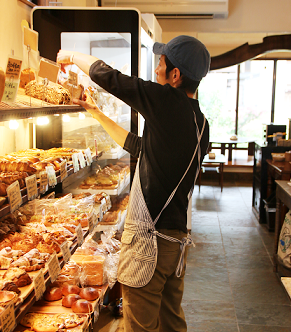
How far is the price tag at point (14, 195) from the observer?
53.3 inches

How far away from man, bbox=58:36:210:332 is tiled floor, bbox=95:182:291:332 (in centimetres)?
94

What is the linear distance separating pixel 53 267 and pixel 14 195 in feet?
1.42

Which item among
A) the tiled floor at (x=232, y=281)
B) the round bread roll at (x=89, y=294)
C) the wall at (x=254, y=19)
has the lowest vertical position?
the tiled floor at (x=232, y=281)

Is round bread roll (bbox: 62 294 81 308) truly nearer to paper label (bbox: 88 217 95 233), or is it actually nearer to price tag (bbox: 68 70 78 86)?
paper label (bbox: 88 217 95 233)

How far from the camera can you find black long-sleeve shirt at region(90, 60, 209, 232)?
142 centimetres

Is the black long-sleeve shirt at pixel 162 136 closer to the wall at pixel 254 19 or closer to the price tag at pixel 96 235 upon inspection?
the price tag at pixel 96 235

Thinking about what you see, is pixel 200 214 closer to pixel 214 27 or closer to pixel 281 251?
pixel 281 251

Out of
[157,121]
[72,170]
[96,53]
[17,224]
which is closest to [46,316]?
[17,224]

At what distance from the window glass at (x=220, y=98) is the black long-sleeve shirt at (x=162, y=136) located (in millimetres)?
7820

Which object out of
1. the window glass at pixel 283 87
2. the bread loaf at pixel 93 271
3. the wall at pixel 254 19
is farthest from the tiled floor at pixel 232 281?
the window glass at pixel 283 87

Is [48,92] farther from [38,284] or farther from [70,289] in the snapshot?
[70,289]

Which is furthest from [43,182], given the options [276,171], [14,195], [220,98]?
[220,98]

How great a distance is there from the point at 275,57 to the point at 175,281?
844 centimetres

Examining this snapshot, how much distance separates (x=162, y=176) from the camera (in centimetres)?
158
